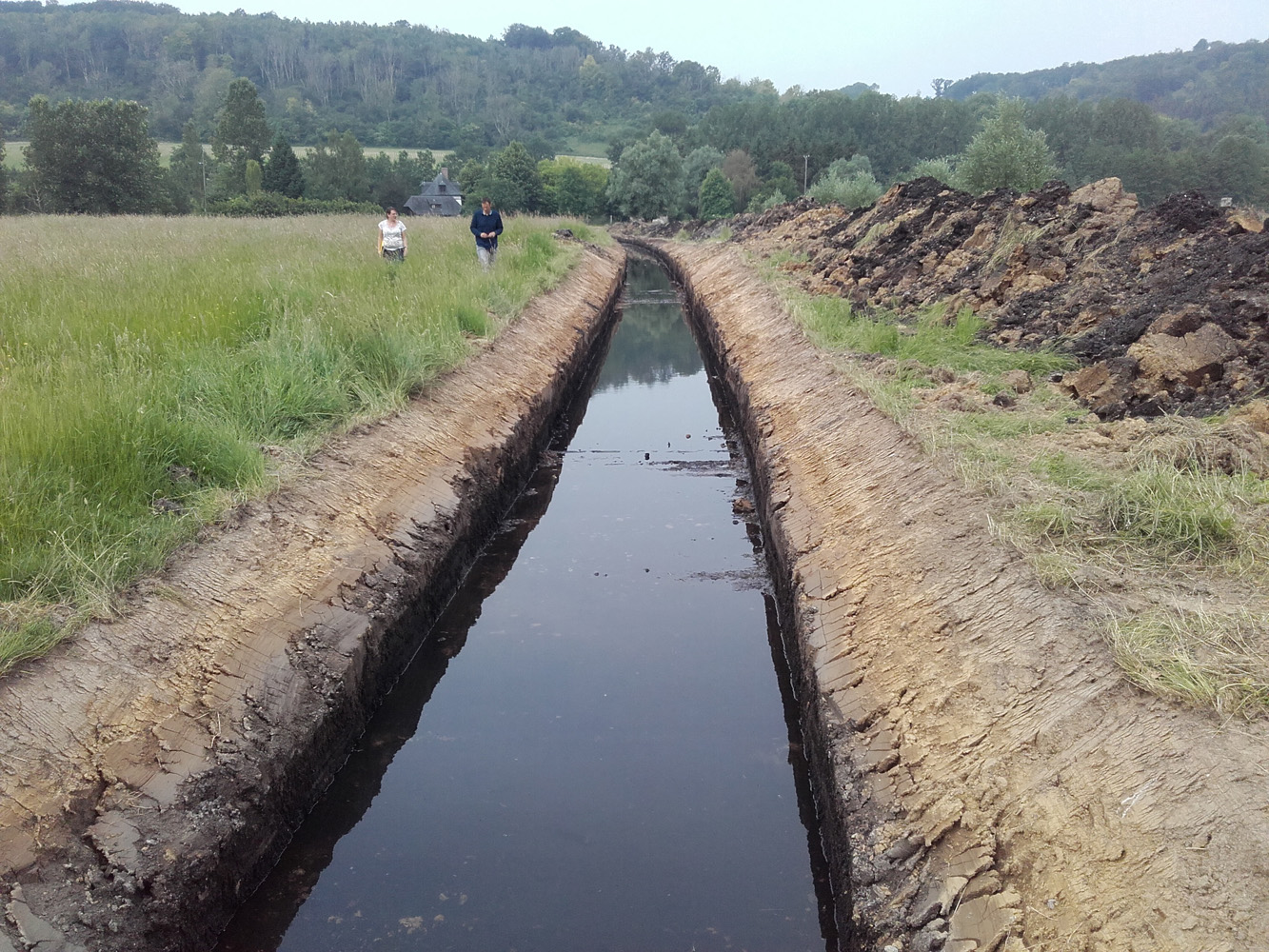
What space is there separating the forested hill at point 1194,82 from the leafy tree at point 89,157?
86.4 meters

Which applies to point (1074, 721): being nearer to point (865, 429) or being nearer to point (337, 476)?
point (865, 429)

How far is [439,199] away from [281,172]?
12634 mm

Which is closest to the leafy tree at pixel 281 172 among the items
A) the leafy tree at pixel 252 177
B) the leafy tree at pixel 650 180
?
the leafy tree at pixel 252 177

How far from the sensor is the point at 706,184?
57.5 metres

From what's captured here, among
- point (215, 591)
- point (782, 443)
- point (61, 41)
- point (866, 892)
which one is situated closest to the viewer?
point (866, 892)

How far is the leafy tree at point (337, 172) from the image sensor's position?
6100 cm

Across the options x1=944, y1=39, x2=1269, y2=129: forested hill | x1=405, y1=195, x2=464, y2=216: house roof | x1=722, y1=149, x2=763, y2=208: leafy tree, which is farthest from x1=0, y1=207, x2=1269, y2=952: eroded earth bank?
x1=944, y1=39, x2=1269, y2=129: forested hill

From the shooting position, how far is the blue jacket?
14.4 meters

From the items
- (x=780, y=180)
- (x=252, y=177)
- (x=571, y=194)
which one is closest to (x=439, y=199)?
(x=571, y=194)

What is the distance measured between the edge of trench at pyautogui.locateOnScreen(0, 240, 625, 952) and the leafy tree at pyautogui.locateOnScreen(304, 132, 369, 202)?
5986 centimetres

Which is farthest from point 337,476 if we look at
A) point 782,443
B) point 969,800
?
point 969,800

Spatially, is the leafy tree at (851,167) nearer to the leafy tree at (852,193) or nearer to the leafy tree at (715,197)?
the leafy tree at (715,197)

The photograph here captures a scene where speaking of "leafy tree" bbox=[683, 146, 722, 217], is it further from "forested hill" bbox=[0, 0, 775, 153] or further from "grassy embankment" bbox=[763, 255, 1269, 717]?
"grassy embankment" bbox=[763, 255, 1269, 717]

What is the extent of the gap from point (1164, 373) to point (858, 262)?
8341 mm
